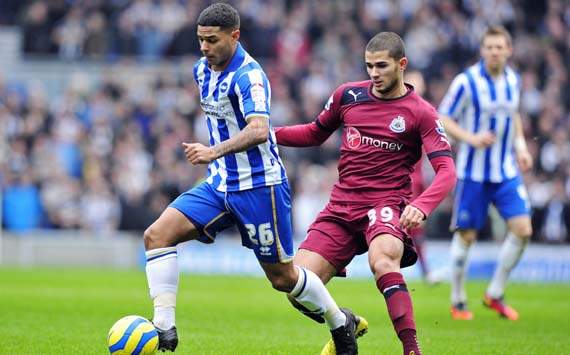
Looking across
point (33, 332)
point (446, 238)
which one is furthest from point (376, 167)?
point (446, 238)

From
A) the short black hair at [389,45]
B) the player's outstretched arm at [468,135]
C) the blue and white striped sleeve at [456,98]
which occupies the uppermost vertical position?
the short black hair at [389,45]

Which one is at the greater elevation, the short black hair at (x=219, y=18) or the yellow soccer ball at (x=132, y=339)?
the short black hair at (x=219, y=18)

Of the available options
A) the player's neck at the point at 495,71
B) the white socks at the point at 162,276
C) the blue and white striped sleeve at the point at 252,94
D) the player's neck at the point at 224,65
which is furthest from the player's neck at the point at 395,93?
the player's neck at the point at 495,71

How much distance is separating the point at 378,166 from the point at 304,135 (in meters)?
0.78

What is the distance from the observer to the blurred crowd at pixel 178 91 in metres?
22.6

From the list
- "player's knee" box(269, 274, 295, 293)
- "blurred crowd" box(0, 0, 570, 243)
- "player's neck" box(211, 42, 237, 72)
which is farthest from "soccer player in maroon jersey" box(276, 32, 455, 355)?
"blurred crowd" box(0, 0, 570, 243)

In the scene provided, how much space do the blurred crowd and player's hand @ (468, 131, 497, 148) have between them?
9.41 m

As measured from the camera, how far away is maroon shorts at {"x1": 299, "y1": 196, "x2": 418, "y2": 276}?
28.5 ft

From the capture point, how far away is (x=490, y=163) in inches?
509

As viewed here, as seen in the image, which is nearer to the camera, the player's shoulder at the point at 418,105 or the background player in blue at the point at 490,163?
the player's shoulder at the point at 418,105

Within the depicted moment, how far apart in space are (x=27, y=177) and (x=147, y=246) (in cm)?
1496

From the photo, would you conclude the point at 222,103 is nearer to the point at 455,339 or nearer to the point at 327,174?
the point at 455,339

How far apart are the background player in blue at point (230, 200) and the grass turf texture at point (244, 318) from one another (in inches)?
40.9

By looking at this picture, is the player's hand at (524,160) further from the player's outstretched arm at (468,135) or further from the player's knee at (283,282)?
the player's knee at (283,282)
